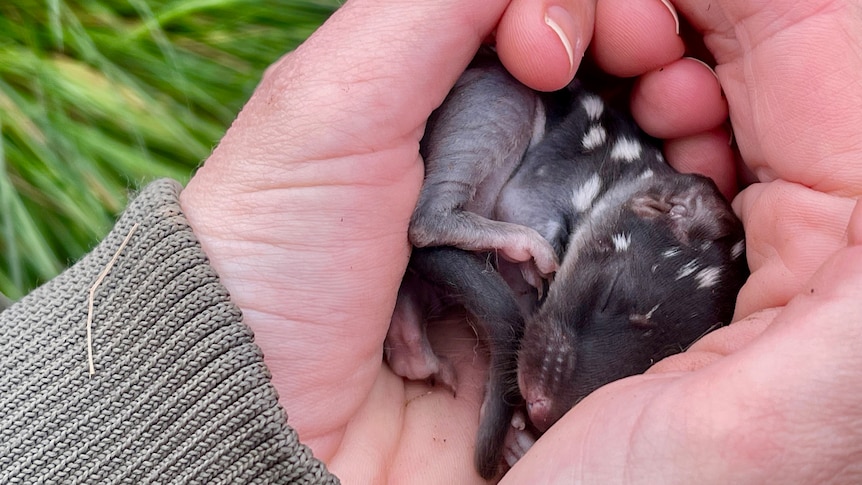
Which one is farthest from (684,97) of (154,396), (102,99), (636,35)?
(102,99)

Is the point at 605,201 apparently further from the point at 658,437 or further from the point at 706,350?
the point at 658,437

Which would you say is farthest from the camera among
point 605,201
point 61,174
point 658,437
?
point 61,174

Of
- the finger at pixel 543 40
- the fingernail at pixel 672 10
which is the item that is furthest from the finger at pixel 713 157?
the finger at pixel 543 40

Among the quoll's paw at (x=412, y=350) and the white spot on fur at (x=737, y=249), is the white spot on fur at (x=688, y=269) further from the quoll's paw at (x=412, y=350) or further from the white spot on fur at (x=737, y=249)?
the quoll's paw at (x=412, y=350)

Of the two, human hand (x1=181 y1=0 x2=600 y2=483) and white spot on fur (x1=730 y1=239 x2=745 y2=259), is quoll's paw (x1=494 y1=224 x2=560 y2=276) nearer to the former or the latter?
human hand (x1=181 y1=0 x2=600 y2=483)

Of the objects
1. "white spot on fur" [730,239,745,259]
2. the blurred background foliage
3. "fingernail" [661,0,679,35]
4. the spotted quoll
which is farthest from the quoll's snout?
the blurred background foliage

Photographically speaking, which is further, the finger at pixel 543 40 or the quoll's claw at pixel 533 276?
the quoll's claw at pixel 533 276

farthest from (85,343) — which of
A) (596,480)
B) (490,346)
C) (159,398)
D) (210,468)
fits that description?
(596,480)
